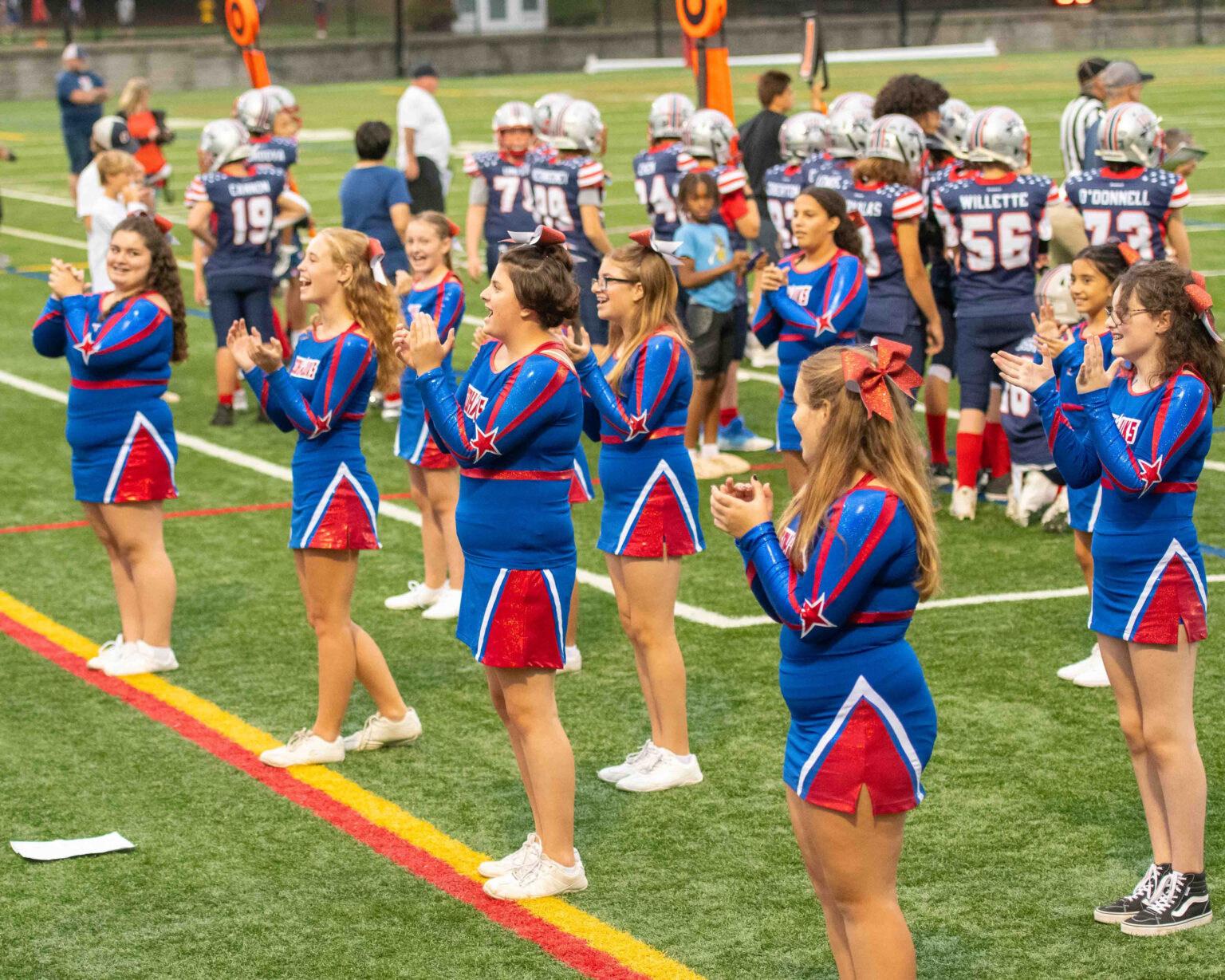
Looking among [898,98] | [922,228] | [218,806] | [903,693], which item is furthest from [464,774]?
[898,98]

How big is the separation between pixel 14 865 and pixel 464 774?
1.69 meters

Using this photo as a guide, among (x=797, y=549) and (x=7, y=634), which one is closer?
(x=797, y=549)

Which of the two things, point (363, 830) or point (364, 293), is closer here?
point (363, 830)

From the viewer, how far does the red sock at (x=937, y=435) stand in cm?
1096

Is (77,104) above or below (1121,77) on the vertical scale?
above

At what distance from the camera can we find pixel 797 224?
8641 mm

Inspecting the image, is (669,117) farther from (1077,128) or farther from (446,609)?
(446,609)

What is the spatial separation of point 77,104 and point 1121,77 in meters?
18.5

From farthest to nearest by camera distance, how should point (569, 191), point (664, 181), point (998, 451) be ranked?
point (569, 191)
point (664, 181)
point (998, 451)

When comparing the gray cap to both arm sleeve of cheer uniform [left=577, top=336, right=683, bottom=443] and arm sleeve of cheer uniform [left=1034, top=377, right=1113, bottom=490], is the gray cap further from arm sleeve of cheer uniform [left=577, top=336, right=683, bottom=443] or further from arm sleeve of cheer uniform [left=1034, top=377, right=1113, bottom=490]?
arm sleeve of cheer uniform [left=1034, top=377, right=1113, bottom=490]

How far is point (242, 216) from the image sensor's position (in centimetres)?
1266

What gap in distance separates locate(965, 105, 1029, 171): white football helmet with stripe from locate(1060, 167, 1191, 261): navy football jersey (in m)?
0.38

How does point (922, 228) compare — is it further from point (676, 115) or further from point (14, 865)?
point (14, 865)

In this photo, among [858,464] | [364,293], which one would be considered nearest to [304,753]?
[364,293]
